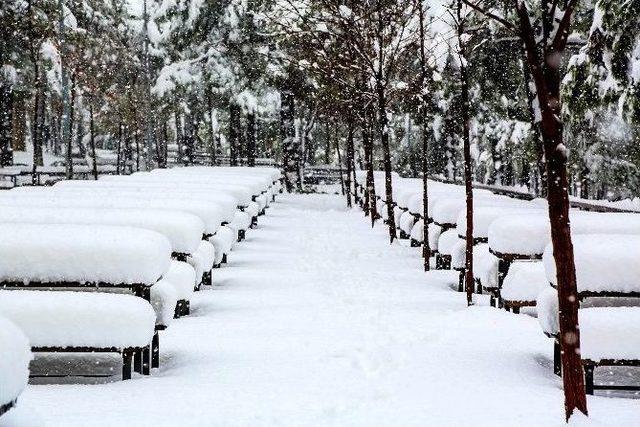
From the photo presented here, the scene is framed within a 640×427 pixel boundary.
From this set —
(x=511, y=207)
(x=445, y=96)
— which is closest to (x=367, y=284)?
(x=511, y=207)

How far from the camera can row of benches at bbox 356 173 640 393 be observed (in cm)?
549

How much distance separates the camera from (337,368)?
5.98 metres

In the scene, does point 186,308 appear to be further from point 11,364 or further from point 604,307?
point 11,364

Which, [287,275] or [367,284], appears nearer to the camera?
[367,284]

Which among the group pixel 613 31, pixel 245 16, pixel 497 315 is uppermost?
pixel 245 16

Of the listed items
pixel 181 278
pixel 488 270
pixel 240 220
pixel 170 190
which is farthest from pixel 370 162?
pixel 181 278

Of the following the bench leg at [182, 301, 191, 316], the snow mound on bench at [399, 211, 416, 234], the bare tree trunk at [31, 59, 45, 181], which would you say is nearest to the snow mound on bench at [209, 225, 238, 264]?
the bench leg at [182, 301, 191, 316]

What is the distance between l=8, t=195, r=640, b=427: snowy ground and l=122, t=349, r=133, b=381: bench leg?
0.12 metres

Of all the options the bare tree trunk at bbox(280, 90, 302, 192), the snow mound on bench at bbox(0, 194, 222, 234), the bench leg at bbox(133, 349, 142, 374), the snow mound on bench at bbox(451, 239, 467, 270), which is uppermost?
the bare tree trunk at bbox(280, 90, 302, 192)

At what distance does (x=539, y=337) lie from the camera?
24.4ft

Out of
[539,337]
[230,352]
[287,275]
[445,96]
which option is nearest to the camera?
[230,352]

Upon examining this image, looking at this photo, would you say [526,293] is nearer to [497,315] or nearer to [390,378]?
[497,315]

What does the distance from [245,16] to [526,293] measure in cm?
2660

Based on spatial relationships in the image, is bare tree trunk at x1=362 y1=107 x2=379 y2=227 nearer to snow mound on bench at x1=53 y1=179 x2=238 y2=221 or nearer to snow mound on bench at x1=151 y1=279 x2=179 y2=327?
snow mound on bench at x1=53 y1=179 x2=238 y2=221
